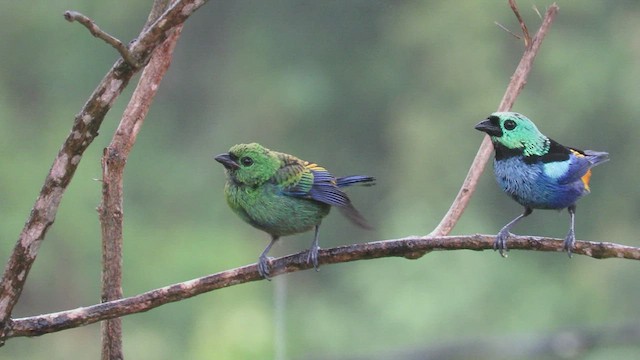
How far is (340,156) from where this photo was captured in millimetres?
10609

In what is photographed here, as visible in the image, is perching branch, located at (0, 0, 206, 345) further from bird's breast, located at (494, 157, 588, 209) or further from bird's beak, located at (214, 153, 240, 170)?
bird's breast, located at (494, 157, 588, 209)

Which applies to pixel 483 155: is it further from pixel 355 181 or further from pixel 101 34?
pixel 101 34

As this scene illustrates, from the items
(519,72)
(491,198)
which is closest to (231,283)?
(519,72)

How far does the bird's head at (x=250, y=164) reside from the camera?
132 inches

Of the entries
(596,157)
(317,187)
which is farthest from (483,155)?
(317,187)

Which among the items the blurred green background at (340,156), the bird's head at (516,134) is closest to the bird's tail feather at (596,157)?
the bird's head at (516,134)

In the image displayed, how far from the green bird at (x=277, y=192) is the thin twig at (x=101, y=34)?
0.78 metres

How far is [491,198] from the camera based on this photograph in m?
10.0

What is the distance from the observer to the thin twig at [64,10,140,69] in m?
2.41

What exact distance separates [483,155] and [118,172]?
1.01 meters

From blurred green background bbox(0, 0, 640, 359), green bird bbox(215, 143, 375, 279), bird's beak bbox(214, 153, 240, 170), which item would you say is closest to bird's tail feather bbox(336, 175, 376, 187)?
green bird bbox(215, 143, 375, 279)

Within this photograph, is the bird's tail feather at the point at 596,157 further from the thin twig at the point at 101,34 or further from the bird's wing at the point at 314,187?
the thin twig at the point at 101,34

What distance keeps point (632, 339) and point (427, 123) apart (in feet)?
9.10

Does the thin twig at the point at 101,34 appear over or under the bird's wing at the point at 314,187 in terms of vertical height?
over
